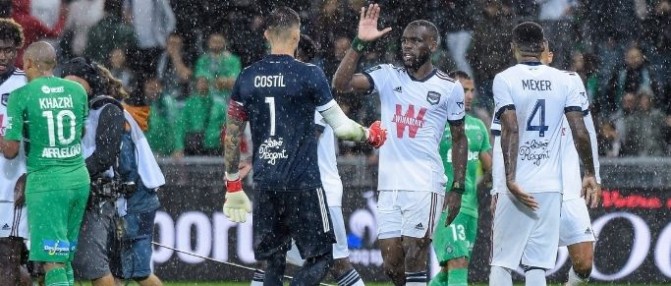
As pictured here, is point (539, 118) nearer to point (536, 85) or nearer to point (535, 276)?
point (536, 85)

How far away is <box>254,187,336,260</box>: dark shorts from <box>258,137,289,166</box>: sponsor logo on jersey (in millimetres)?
207

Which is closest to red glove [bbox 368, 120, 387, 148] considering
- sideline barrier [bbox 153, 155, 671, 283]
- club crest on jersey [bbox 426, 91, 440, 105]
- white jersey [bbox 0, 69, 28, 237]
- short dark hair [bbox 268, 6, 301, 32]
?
short dark hair [bbox 268, 6, 301, 32]

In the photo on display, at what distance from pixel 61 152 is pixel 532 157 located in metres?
3.23

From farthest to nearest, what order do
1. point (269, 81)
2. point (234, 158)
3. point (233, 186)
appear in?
point (233, 186) < point (234, 158) < point (269, 81)

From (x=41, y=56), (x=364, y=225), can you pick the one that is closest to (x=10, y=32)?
(x=41, y=56)

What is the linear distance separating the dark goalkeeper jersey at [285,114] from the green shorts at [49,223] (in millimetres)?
1666

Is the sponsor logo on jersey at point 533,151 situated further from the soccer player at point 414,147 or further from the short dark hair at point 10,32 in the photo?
the short dark hair at point 10,32

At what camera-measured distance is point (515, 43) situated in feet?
38.1

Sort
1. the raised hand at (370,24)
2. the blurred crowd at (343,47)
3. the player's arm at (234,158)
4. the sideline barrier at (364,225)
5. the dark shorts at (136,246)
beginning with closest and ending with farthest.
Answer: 1. the player's arm at (234,158)
2. the raised hand at (370,24)
3. the dark shorts at (136,246)
4. the sideline barrier at (364,225)
5. the blurred crowd at (343,47)

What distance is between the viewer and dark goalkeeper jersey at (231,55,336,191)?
10398 millimetres

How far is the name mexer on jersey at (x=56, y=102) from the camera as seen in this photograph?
1136 centimetres

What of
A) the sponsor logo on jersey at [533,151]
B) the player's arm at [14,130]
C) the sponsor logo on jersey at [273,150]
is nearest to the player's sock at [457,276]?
the sponsor logo on jersey at [533,151]

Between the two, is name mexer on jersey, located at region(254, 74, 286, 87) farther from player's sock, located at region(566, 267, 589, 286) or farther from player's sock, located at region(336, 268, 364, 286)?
player's sock, located at region(566, 267, 589, 286)

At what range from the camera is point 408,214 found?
39.9 feet
